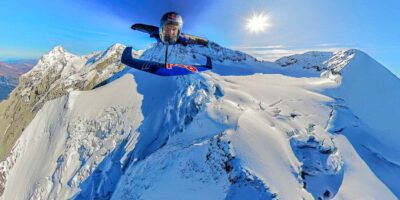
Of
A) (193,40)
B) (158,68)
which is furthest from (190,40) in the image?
(158,68)

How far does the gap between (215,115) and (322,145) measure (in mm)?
16004

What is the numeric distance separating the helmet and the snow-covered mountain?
1641 cm

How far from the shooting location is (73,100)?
79750 millimetres

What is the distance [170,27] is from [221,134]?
63.4ft

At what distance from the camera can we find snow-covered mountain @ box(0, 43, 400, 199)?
37812 mm

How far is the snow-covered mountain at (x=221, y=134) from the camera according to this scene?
124 feet

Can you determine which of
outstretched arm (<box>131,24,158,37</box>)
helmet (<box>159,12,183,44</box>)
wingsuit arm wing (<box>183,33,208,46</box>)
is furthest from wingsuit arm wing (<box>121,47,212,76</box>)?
helmet (<box>159,12,183,44</box>)

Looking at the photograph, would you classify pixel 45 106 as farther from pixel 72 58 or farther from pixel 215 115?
pixel 215 115

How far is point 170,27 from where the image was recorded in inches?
1031

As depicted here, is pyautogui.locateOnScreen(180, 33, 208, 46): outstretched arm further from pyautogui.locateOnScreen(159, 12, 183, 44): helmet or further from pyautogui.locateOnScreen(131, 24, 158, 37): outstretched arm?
pyautogui.locateOnScreen(131, 24, 158, 37): outstretched arm

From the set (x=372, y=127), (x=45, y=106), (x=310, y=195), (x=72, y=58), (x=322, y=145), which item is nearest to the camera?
(x=310, y=195)

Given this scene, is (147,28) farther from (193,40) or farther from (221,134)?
(221,134)

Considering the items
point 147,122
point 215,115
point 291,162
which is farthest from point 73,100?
point 291,162

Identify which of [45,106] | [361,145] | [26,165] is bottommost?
[26,165]
